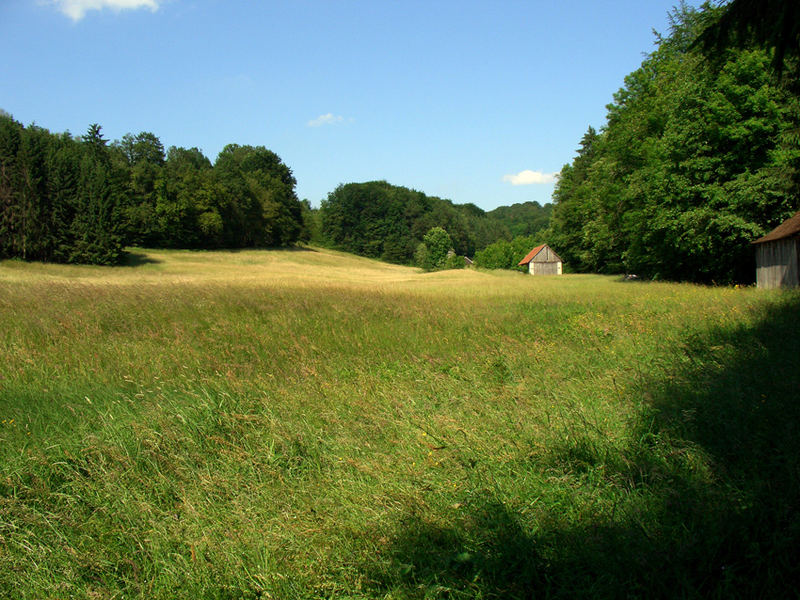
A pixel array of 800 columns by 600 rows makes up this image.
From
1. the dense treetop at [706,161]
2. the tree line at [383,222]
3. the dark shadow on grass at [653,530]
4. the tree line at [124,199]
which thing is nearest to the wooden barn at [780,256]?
the dense treetop at [706,161]

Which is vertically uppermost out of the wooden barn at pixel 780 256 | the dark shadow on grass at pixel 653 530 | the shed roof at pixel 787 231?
the shed roof at pixel 787 231

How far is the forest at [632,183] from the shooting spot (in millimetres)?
19375

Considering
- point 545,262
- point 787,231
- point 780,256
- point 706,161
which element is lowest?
point 780,256

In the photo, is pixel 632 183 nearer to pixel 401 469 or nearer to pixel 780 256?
pixel 780 256

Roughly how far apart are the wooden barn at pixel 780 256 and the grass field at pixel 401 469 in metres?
11.0

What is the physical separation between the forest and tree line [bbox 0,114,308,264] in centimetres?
14

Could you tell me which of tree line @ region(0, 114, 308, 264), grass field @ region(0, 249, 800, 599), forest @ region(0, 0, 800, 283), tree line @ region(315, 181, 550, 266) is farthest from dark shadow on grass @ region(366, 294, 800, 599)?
tree line @ region(315, 181, 550, 266)

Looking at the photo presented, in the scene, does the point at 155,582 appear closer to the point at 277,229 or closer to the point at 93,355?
the point at 93,355

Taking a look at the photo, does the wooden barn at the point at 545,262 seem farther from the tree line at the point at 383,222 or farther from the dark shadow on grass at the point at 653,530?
the dark shadow on grass at the point at 653,530

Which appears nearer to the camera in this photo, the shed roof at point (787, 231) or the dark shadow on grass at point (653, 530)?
the dark shadow on grass at point (653, 530)

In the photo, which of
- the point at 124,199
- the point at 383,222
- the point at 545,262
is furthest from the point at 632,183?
the point at 383,222

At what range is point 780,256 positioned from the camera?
17.2m

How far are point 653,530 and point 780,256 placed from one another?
19.1 m

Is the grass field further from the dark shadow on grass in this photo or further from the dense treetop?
the dense treetop
